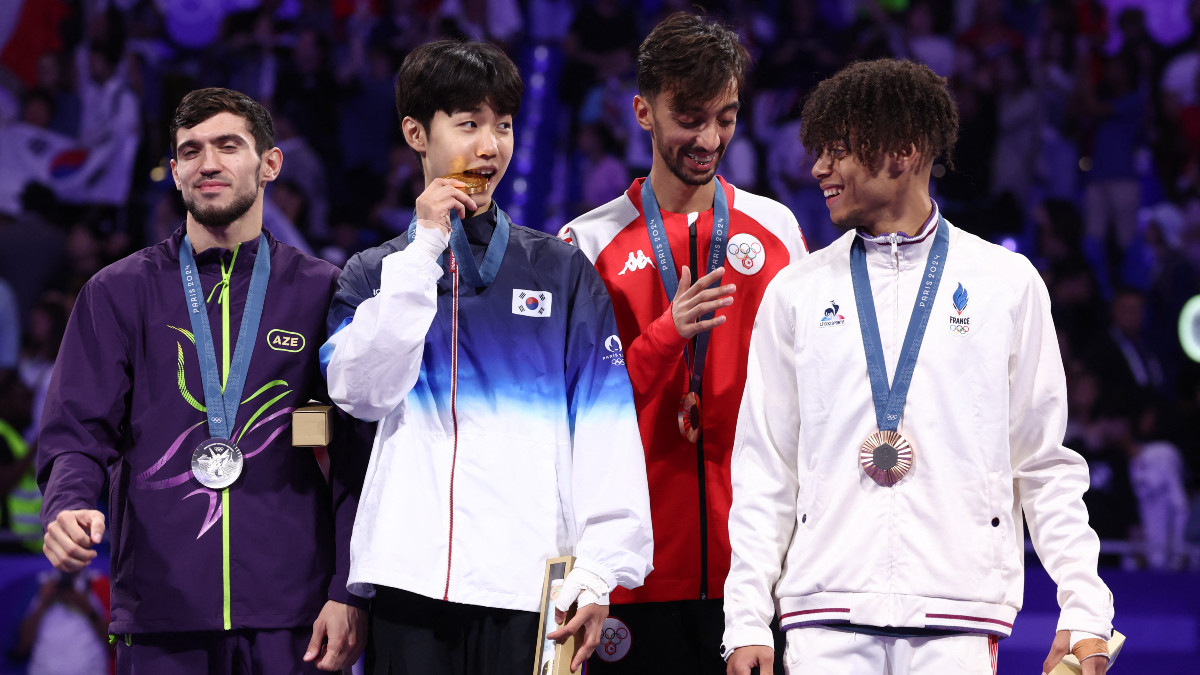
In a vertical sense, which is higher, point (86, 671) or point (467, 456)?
point (467, 456)

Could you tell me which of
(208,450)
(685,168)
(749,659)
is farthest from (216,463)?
(685,168)

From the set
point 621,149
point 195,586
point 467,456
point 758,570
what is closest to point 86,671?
point 195,586

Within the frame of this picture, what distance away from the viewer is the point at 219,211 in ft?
10.9

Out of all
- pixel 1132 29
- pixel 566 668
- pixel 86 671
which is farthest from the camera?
pixel 1132 29

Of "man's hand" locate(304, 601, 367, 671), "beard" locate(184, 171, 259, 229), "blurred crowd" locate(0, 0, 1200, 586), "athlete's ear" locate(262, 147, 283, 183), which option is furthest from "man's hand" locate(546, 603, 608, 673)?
"blurred crowd" locate(0, 0, 1200, 586)

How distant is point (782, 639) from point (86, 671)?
13.1 ft

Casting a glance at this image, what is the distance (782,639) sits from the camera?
11.4ft

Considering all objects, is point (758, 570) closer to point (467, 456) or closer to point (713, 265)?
point (467, 456)

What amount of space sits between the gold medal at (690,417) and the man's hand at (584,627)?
0.70m

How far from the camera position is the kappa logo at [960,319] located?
288cm

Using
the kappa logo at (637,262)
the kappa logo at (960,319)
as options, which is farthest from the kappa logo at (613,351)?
the kappa logo at (960,319)

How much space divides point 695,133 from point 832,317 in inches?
32.8

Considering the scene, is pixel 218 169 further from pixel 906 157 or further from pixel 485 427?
pixel 906 157

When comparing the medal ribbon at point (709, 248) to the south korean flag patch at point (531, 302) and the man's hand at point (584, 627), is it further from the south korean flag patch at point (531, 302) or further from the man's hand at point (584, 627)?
the man's hand at point (584, 627)
